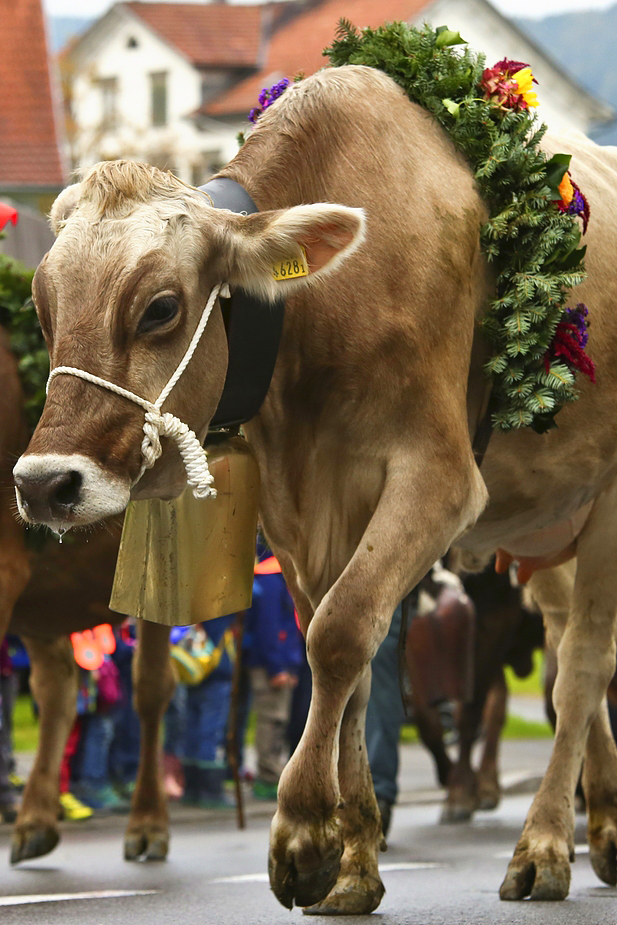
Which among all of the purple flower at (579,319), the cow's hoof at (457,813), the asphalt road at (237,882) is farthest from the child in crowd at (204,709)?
the purple flower at (579,319)

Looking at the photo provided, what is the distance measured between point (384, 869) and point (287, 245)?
321 centimetres

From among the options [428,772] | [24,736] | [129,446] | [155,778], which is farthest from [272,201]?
[24,736]

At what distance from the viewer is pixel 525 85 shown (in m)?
5.20

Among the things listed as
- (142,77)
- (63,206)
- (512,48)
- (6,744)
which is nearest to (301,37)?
(142,77)

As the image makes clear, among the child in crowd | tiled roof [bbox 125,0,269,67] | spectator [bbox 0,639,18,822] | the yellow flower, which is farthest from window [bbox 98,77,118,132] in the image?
the yellow flower

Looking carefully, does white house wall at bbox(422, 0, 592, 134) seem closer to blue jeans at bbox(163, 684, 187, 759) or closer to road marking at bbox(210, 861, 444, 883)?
blue jeans at bbox(163, 684, 187, 759)

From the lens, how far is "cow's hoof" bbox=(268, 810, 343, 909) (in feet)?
13.7

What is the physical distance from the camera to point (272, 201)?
469 cm

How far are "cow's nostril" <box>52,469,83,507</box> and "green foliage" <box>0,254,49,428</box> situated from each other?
2176 mm

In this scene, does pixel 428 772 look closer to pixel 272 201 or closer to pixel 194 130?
pixel 272 201

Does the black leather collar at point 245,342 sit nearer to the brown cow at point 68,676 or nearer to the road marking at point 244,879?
the brown cow at point 68,676

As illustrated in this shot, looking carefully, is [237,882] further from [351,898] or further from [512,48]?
[512,48]

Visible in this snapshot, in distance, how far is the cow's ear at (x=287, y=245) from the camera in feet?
14.1

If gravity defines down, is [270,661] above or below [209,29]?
above
